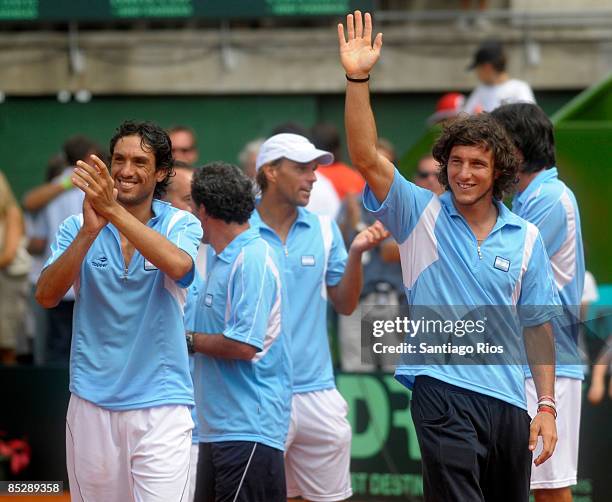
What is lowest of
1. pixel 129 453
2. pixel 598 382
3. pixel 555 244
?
pixel 129 453

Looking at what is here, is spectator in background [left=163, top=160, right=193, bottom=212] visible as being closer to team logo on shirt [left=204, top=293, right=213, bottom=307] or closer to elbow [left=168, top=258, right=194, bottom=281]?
team logo on shirt [left=204, top=293, right=213, bottom=307]

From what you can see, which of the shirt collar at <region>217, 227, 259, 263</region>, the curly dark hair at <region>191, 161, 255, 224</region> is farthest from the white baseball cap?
the shirt collar at <region>217, 227, 259, 263</region>

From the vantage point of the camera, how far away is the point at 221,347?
5.90 m

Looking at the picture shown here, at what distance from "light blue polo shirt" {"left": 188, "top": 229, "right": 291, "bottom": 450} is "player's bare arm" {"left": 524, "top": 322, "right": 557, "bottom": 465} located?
1.25 m

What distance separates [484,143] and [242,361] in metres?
1.59

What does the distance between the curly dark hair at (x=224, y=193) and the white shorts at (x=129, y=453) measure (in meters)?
1.16

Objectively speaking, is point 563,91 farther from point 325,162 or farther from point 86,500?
point 86,500

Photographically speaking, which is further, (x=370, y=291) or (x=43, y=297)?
(x=370, y=291)

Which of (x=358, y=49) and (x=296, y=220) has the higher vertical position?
(x=358, y=49)

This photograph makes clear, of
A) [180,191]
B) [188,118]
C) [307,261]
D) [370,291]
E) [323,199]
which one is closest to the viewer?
[307,261]

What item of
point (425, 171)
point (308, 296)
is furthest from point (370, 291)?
point (308, 296)

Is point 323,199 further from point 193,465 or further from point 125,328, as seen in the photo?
point 125,328

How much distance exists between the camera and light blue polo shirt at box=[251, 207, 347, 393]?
6754 mm

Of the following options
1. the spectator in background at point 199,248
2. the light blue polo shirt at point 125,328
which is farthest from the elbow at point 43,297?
the spectator in background at point 199,248
